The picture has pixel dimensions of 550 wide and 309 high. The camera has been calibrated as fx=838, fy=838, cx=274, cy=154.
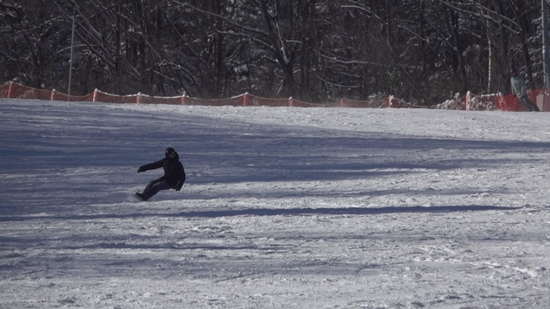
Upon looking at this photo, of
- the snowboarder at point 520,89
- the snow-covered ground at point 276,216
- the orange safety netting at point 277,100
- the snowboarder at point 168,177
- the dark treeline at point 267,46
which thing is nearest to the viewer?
the snow-covered ground at point 276,216

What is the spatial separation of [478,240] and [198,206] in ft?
15.5

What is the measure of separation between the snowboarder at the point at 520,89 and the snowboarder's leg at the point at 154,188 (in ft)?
56.2

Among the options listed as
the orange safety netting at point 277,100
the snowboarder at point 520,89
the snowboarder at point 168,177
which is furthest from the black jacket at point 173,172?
the orange safety netting at point 277,100

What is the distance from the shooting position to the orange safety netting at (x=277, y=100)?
29.9 meters

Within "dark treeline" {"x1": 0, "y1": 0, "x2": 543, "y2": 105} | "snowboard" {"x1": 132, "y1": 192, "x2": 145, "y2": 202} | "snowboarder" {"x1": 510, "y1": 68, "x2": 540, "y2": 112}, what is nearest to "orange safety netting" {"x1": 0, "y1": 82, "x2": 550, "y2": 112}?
"snowboarder" {"x1": 510, "y1": 68, "x2": 540, "y2": 112}

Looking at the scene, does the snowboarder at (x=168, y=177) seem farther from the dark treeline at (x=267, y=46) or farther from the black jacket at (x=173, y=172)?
the dark treeline at (x=267, y=46)

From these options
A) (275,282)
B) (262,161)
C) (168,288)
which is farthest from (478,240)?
(262,161)

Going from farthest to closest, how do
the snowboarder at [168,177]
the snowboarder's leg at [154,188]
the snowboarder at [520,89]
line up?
the snowboarder at [520,89] → the snowboarder's leg at [154,188] → the snowboarder at [168,177]

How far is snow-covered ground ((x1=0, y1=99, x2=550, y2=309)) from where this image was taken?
7914 mm

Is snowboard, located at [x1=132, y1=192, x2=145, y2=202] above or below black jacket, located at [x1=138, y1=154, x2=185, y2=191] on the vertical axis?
below

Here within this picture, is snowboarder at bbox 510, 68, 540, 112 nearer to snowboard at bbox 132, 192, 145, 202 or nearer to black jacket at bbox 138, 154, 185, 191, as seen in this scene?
black jacket at bbox 138, 154, 185, 191

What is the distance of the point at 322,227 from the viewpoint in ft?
37.0

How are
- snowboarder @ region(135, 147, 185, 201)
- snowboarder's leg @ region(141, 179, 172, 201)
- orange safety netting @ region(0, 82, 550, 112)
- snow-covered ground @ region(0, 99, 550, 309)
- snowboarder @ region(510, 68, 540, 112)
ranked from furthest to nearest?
1. orange safety netting @ region(0, 82, 550, 112)
2. snowboarder @ region(510, 68, 540, 112)
3. snowboarder's leg @ region(141, 179, 172, 201)
4. snowboarder @ region(135, 147, 185, 201)
5. snow-covered ground @ region(0, 99, 550, 309)

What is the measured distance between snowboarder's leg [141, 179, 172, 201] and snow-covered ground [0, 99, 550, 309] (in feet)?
0.58
